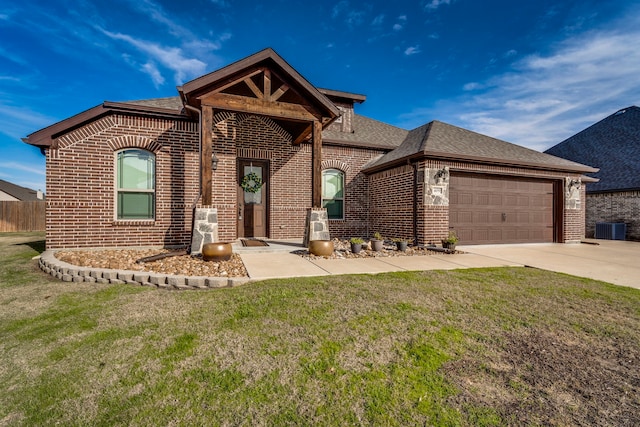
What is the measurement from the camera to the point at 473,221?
9.25m

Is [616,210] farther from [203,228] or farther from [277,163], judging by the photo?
[203,228]

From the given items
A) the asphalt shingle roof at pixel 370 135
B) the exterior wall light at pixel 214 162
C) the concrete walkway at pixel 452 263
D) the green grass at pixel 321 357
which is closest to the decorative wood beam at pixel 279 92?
the exterior wall light at pixel 214 162

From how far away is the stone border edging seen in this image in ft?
14.7

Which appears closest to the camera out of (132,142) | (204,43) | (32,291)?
(32,291)

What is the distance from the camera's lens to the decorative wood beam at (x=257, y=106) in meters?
6.88

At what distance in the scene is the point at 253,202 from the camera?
9711 millimetres

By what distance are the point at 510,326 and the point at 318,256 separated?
4289mm

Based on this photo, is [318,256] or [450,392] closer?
[450,392]

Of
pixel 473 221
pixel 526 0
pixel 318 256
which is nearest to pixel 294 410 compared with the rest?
pixel 318 256

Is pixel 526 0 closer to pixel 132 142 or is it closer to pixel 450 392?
pixel 450 392

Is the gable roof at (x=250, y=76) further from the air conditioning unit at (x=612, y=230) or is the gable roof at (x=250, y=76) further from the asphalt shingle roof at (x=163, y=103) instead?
the air conditioning unit at (x=612, y=230)

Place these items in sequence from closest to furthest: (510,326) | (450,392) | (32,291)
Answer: (450,392) < (510,326) < (32,291)

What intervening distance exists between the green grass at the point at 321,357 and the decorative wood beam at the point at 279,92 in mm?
5109

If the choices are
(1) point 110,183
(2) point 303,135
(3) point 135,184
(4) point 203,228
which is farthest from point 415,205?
(1) point 110,183
